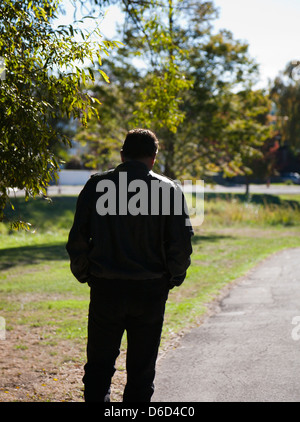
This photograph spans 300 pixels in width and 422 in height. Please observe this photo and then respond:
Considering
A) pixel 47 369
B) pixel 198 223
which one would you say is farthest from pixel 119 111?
pixel 47 369

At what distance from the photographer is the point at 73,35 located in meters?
4.64

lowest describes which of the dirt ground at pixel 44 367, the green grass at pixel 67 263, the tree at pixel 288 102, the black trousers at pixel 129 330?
the green grass at pixel 67 263

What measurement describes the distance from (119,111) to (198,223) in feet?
19.1

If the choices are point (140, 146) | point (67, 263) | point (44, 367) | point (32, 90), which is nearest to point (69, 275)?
point (67, 263)

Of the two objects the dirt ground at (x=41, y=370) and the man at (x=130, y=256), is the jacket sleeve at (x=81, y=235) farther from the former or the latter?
the dirt ground at (x=41, y=370)

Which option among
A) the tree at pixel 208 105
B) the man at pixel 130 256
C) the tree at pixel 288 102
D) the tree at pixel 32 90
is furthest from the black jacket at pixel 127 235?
the tree at pixel 288 102

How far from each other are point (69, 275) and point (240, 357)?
6.58 m

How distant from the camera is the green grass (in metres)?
7.80

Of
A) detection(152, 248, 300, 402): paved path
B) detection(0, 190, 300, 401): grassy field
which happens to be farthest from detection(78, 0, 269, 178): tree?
detection(152, 248, 300, 402): paved path

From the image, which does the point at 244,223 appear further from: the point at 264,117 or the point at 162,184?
the point at 162,184

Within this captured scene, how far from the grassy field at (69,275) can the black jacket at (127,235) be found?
50.9 inches

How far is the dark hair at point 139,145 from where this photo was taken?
3.68 meters

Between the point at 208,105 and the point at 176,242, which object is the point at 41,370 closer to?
the point at 176,242

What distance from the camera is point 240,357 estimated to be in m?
5.62
